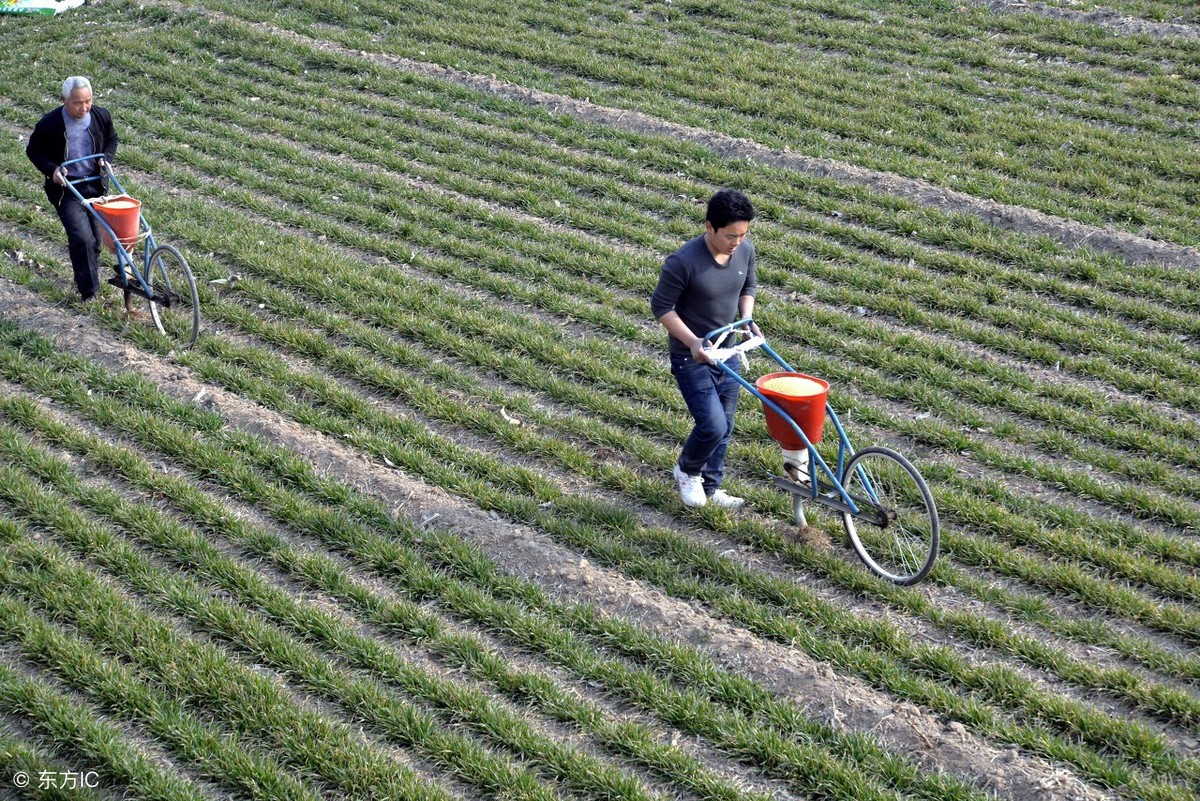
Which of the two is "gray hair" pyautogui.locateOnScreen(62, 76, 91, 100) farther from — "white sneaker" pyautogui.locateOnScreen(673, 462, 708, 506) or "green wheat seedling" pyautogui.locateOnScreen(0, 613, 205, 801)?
"white sneaker" pyautogui.locateOnScreen(673, 462, 708, 506)

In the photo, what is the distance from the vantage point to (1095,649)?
5.48 metres

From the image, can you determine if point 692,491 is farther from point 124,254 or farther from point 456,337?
point 124,254

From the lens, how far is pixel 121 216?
8.44 meters

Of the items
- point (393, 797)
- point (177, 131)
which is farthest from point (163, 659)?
point (177, 131)

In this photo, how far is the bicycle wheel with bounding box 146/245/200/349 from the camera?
27.1 feet

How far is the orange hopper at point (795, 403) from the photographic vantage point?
594cm

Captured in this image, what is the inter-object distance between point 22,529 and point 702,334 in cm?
391

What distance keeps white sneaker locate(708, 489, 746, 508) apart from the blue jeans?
0.54ft

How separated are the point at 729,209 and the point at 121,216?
4.91 m

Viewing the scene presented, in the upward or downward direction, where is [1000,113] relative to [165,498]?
upward

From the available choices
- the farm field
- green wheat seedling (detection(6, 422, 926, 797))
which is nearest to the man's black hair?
the farm field

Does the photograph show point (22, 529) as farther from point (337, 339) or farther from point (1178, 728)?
point (1178, 728)

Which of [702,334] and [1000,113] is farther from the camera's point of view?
[1000,113]

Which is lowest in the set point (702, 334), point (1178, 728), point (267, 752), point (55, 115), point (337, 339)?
point (267, 752)
